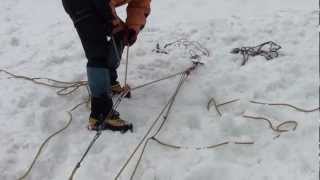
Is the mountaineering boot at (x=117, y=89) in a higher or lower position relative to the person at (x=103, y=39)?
lower

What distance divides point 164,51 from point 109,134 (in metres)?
1.63

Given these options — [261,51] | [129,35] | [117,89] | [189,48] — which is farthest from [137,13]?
[261,51]

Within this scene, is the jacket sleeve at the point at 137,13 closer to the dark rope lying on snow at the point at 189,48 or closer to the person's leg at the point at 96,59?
the person's leg at the point at 96,59

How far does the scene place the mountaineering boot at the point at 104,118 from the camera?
12.5ft

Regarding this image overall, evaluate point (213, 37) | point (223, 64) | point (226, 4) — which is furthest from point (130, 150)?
point (226, 4)

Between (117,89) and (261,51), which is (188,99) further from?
(261,51)

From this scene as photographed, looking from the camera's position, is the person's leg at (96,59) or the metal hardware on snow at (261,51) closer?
the person's leg at (96,59)

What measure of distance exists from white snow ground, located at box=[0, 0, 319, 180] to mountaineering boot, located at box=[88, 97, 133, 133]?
0.22ft

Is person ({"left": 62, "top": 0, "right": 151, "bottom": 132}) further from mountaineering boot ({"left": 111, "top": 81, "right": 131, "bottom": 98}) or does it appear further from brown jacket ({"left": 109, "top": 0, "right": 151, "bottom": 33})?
mountaineering boot ({"left": 111, "top": 81, "right": 131, "bottom": 98})

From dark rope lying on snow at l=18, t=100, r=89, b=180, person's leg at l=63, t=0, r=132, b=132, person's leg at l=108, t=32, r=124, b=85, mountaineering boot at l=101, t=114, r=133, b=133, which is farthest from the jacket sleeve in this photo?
dark rope lying on snow at l=18, t=100, r=89, b=180

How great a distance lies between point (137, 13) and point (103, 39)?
41 cm

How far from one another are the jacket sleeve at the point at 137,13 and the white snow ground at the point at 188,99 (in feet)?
2.28

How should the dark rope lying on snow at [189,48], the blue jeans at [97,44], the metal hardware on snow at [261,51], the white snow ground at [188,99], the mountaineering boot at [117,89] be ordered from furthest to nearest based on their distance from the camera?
the dark rope lying on snow at [189,48] < the metal hardware on snow at [261,51] < the mountaineering boot at [117,89] < the blue jeans at [97,44] < the white snow ground at [188,99]

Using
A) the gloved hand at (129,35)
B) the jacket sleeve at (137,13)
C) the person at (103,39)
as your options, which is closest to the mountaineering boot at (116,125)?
the person at (103,39)
